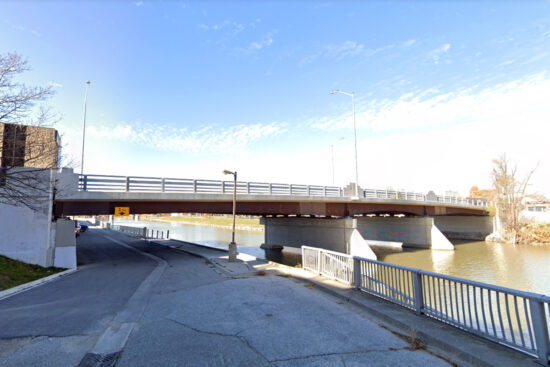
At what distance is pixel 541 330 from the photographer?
14.6ft

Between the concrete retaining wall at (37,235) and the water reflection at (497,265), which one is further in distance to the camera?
the water reflection at (497,265)

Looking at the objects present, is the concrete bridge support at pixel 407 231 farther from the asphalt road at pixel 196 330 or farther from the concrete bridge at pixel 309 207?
the asphalt road at pixel 196 330

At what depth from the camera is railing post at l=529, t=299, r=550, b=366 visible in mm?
4391

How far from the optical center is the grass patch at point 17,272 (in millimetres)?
11444

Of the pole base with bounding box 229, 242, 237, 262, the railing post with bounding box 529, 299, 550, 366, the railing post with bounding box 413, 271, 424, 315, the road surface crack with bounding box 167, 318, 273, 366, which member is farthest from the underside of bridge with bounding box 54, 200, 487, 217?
the railing post with bounding box 529, 299, 550, 366

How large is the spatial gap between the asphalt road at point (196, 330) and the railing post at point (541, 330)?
148cm

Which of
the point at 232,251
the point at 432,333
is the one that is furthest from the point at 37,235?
the point at 432,333

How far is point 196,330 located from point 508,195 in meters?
57.2

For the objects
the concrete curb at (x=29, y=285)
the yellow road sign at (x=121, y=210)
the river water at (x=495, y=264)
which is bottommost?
the river water at (x=495, y=264)

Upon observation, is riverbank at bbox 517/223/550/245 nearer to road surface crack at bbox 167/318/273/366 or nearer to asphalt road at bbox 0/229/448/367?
asphalt road at bbox 0/229/448/367

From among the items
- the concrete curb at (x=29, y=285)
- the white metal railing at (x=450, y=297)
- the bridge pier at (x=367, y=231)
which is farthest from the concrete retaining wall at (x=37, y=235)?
the bridge pier at (x=367, y=231)

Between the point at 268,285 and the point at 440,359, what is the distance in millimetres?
6492

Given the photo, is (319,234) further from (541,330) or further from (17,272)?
(541,330)

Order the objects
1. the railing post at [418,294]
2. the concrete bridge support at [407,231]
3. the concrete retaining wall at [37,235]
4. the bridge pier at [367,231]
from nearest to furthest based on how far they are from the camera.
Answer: the railing post at [418,294], the concrete retaining wall at [37,235], the bridge pier at [367,231], the concrete bridge support at [407,231]
